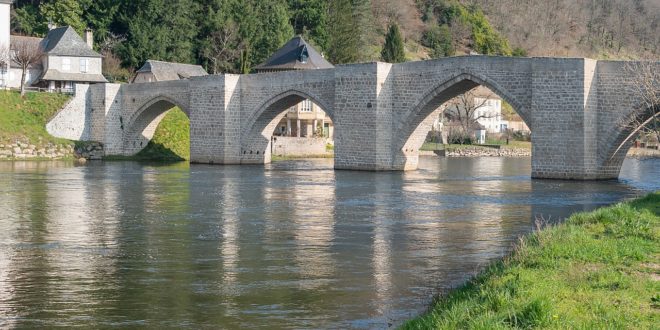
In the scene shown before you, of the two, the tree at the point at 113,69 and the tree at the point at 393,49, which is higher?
the tree at the point at 393,49

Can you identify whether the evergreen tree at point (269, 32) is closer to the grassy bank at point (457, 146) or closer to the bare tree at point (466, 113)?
the grassy bank at point (457, 146)

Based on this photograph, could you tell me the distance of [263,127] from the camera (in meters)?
45.8

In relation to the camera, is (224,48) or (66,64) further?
(224,48)

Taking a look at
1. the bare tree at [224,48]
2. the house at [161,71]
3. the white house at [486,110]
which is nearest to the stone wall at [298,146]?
the house at [161,71]

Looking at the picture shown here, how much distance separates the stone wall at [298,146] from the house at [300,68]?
2171 millimetres

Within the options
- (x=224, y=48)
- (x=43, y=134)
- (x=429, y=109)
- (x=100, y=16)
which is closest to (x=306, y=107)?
(x=224, y=48)

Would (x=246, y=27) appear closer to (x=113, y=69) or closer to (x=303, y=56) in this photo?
(x=113, y=69)

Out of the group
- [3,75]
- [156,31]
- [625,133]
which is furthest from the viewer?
[156,31]

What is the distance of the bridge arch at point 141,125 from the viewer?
51.6 m

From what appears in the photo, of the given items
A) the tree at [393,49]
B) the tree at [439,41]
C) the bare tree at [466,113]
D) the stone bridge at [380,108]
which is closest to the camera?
the stone bridge at [380,108]

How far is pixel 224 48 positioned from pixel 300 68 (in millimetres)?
10707

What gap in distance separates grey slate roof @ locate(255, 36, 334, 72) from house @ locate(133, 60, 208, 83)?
5180 millimetres

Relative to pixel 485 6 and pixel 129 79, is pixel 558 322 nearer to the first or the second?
pixel 129 79

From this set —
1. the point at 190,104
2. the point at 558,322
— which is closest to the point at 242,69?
the point at 190,104
